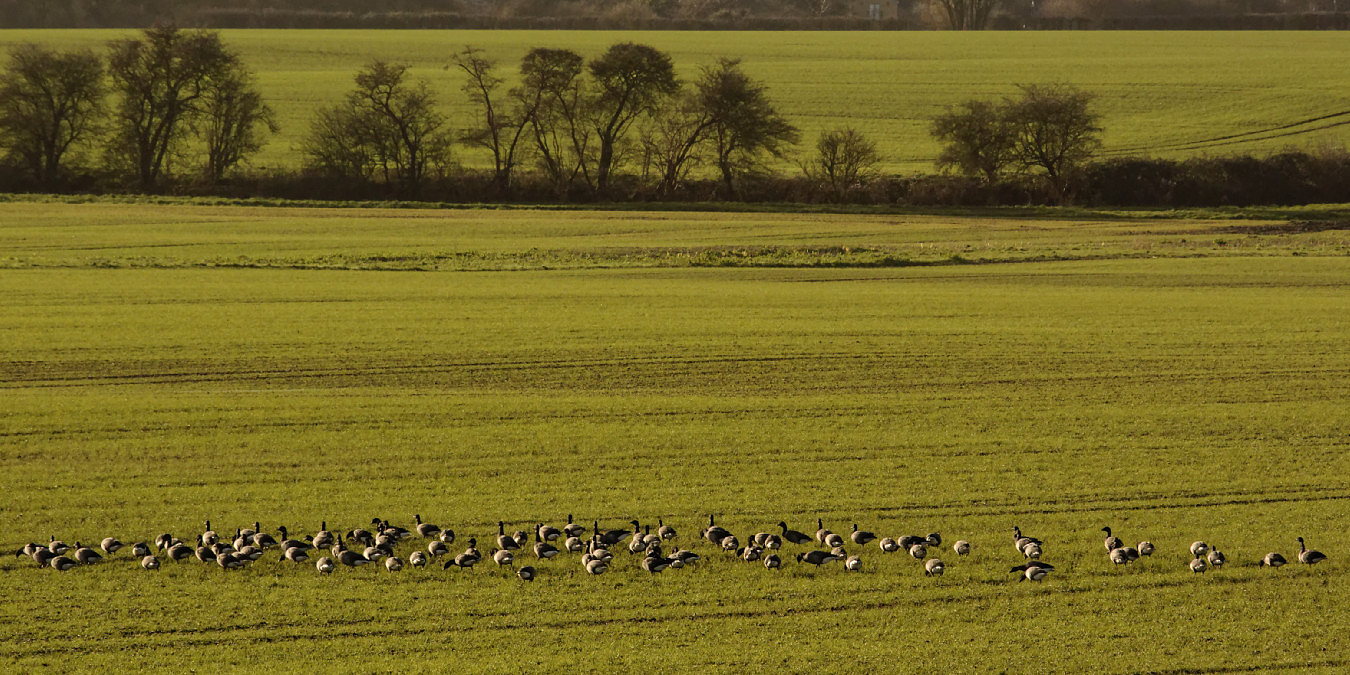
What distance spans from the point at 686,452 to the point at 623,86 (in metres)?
63.4

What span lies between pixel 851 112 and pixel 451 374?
7707cm

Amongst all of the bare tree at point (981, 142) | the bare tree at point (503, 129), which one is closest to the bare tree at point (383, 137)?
the bare tree at point (503, 129)

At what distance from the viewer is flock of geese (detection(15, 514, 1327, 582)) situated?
16.1 m

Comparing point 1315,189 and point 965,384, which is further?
point 1315,189

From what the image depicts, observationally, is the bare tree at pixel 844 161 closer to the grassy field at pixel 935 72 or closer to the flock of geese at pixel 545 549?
the grassy field at pixel 935 72

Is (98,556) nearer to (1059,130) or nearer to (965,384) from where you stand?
(965,384)

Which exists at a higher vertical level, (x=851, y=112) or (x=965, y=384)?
(x=851, y=112)

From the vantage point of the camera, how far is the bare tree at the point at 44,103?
81438 millimetres

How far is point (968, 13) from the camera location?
152750 mm

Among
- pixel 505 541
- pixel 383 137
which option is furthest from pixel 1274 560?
pixel 383 137

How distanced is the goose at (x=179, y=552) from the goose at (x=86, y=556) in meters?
0.86

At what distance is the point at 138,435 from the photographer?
2289 centimetres

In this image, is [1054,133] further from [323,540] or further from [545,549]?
[323,540]

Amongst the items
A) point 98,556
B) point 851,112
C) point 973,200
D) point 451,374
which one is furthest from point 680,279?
point 851,112
